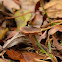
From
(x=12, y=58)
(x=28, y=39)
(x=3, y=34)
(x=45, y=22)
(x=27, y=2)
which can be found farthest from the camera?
(x=27, y=2)

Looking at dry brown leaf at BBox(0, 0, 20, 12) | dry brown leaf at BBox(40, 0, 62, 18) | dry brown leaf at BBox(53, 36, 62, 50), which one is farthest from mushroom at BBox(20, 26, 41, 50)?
dry brown leaf at BBox(0, 0, 20, 12)

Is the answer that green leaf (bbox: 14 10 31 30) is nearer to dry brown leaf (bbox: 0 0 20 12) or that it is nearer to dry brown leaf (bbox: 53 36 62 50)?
dry brown leaf (bbox: 0 0 20 12)

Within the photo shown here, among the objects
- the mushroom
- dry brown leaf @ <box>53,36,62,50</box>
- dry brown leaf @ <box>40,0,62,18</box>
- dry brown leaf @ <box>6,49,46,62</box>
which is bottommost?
dry brown leaf @ <box>6,49,46,62</box>

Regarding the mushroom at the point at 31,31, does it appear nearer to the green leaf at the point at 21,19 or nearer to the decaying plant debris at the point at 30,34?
the decaying plant debris at the point at 30,34

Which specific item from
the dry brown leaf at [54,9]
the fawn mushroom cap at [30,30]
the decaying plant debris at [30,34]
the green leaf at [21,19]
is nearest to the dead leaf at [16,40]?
the decaying plant debris at [30,34]

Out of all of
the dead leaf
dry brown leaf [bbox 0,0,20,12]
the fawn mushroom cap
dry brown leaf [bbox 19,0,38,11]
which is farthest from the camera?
dry brown leaf [bbox 19,0,38,11]

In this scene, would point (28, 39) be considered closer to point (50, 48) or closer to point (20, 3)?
point (50, 48)

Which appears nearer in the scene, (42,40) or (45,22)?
(42,40)

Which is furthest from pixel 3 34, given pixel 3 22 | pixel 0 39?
pixel 3 22
